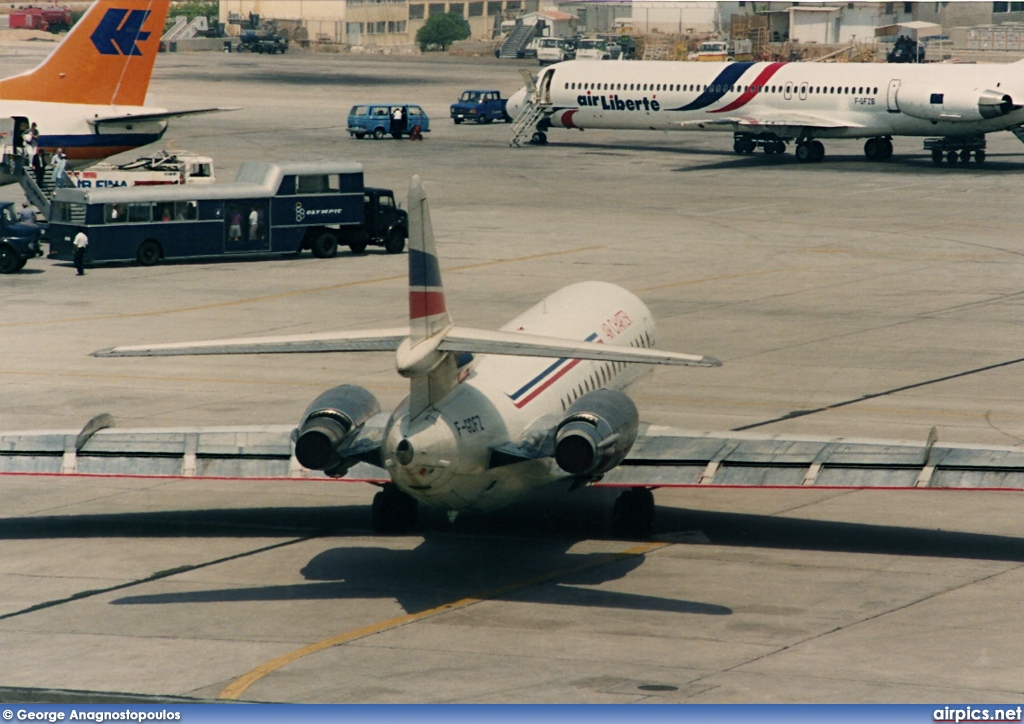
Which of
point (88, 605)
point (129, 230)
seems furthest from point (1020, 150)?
point (88, 605)

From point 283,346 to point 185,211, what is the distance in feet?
122

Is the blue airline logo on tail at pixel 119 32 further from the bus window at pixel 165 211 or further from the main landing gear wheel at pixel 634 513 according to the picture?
the main landing gear wheel at pixel 634 513

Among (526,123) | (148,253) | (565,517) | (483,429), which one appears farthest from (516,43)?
(483,429)

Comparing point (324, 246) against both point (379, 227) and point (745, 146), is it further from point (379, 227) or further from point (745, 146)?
point (745, 146)

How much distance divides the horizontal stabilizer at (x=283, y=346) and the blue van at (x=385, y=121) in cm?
8068

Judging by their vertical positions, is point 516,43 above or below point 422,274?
above

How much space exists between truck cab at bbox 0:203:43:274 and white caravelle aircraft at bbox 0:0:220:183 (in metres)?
11.8

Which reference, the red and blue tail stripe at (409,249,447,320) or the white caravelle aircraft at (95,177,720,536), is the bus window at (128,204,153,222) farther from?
the red and blue tail stripe at (409,249,447,320)

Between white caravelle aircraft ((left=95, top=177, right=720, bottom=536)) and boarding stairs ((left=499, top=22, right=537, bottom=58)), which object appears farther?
boarding stairs ((left=499, top=22, right=537, bottom=58))

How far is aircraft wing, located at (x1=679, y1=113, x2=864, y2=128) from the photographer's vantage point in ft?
279

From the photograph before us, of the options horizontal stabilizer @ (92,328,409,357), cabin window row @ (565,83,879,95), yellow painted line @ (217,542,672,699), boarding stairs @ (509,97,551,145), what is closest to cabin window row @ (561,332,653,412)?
yellow painted line @ (217,542,672,699)

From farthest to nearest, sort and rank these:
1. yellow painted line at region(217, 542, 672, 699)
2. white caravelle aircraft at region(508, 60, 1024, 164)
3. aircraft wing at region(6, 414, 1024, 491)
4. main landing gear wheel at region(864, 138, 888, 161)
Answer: main landing gear wheel at region(864, 138, 888, 161) → white caravelle aircraft at region(508, 60, 1024, 164) → aircraft wing at region(6, 414, 1024, 491) → yellow painted line at region(217, 542, 672, 699)
